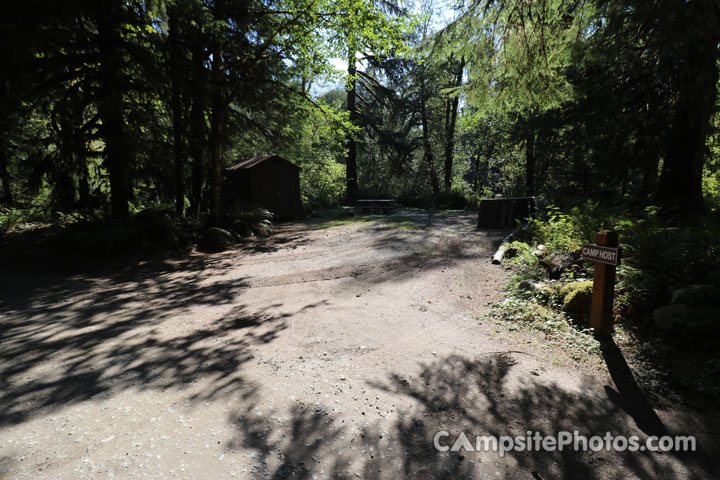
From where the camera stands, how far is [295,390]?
3.39 metres

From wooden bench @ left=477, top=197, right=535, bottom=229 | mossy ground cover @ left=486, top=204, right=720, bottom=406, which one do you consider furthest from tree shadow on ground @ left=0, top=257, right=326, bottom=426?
wooden bench @ left=477, top=197, right=535, bottom=229

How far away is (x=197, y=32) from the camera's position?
1099 cm

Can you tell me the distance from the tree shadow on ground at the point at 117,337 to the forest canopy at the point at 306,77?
186 inches

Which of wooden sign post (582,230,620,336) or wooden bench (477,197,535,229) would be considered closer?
wooden sign post (582,230,620,336)

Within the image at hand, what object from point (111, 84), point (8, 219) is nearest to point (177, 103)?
point (111, 84)

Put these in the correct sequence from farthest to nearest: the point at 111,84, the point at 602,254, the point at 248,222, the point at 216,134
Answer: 1. the point at 248,222
2. the point at 216,134
3. the point at 111,84
4. the point at 602,254

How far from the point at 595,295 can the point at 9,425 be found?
5777mm

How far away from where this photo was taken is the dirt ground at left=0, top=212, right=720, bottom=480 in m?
2.49

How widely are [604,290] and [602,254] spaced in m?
0.43

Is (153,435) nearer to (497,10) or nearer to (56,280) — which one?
(56,280)

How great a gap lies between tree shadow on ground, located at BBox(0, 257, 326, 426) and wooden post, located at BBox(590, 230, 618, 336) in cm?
395

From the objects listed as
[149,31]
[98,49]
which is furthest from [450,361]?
[98,49]

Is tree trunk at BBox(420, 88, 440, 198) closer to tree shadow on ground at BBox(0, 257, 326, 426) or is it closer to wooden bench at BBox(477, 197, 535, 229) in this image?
wooden bench at BBox(477, 197, 535, 229)

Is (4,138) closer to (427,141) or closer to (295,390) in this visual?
(295,390)
